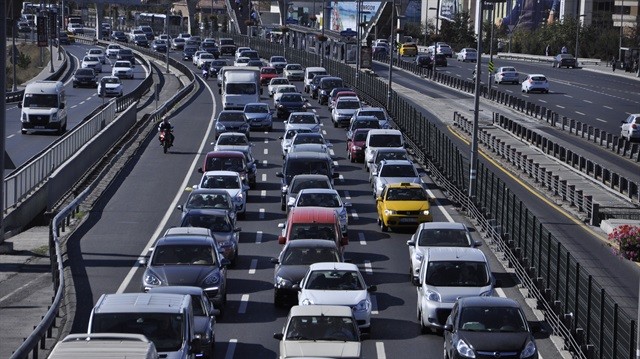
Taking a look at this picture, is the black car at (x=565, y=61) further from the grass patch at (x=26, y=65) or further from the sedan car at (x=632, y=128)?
the sedan car at (x=632, y=128)

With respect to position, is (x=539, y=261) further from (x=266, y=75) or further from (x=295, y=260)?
(x=266, y=75)

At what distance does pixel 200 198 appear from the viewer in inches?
1523

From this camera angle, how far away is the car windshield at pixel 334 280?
89.1 ft

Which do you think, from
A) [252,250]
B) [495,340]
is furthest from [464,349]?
[252,250]

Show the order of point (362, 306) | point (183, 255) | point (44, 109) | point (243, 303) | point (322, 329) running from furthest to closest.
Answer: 1. point (44, 109)
2. point (243, 303)
3. point (183, 255)
4. point (362, 306)
5. point (322, 329)

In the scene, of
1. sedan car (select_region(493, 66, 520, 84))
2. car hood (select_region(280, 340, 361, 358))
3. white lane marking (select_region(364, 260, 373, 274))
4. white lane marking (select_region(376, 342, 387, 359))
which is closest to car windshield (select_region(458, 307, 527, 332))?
white lane marking (select_region(376, 342, 387, 359))

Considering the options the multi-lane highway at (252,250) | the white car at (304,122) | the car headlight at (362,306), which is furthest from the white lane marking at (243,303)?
the white car at (304,122)

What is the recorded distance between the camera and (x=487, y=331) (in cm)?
2328

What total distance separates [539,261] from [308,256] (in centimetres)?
532

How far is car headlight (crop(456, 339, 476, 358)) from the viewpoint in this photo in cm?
2264

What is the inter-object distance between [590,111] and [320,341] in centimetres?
6859

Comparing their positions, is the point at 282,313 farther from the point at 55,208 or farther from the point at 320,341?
→ the point at 55,208

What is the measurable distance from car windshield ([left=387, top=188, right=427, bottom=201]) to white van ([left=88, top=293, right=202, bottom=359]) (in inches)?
780

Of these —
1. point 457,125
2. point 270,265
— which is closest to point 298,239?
point 270,265
